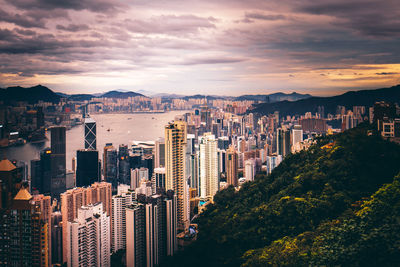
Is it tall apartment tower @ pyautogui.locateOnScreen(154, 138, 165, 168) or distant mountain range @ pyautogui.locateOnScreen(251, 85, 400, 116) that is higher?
distant mountain range @ pyautogui.locateOnScreen(251, 85, 400, 116)

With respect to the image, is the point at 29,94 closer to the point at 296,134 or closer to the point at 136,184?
the point at 136,184

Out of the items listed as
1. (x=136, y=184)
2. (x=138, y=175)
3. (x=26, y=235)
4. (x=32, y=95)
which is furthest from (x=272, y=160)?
(x=26, y=235)

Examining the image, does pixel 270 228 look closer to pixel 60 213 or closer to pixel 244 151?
pixel 60 213

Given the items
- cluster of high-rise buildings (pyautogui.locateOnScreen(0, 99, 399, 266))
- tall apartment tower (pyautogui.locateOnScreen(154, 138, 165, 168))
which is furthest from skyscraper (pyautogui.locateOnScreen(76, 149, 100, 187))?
tall apartment tower (pyautogui.locateOnScreen(154, 138, 165, 168))

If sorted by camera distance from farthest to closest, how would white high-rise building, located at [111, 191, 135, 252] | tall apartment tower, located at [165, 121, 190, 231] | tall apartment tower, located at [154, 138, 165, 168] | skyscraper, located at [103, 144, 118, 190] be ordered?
skyscraper, located at [103, 144, 118, 190] → tall apartment tower, located at [154, 138, 165, 168] → tall apartment tower, located at [165, 121, 190, 231] → white high-rise building, located at [111, 191, 135, 252]

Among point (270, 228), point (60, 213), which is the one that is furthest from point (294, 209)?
point (60, 213)

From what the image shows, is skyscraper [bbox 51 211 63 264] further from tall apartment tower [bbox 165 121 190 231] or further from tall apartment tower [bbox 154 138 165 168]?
tall apartment tower [bbox 154 138 165 168]

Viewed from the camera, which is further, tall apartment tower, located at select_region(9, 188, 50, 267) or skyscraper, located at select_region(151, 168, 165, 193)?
skyscraper, located at select_region(151, 168, 165, 193)
